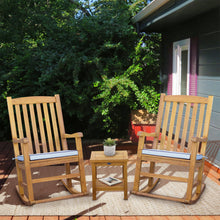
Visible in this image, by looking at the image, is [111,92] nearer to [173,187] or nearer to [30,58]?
[30,58]

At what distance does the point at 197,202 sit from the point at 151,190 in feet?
1.77

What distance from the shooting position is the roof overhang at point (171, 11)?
3766 mm

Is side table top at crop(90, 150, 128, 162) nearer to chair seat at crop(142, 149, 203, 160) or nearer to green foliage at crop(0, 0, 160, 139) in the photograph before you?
chair seat at crop(142, 149, 203, 160)

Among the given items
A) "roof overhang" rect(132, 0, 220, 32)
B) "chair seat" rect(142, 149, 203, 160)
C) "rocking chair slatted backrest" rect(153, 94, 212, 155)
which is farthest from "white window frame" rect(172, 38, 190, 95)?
"chair seat" rect(142, 149, 203, 160)

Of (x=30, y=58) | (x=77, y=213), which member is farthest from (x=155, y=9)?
(x=77, y=213)

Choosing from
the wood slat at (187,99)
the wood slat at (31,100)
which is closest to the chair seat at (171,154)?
the wood slat at (187,99)

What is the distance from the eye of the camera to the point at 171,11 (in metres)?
4.20

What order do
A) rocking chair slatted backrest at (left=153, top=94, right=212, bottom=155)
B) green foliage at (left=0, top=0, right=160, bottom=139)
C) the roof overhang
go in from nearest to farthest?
rocking chair slatted backrest at (left=153, top=94, right=212, bottom=155) < the roof overhang < green foliage at (left=0, top=0, right=160, bottom=139)

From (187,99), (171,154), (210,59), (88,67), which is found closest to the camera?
(171,154)

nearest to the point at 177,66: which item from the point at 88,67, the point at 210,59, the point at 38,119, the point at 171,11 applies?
the point at 210,59

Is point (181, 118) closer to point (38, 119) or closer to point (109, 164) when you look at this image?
point (109, 164)

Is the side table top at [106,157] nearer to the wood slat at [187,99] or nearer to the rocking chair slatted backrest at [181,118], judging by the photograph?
the rocking chair slatted backrest at [181,118]

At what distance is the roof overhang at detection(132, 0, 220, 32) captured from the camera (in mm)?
3766

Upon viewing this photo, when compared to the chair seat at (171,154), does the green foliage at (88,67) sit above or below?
above
